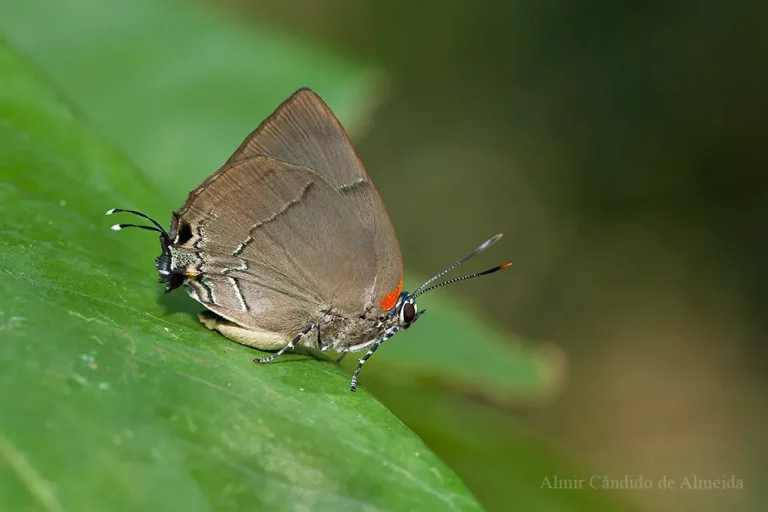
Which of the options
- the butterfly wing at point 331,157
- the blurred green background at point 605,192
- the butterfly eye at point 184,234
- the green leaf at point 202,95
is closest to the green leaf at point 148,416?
the butterfly eye at point 184,234

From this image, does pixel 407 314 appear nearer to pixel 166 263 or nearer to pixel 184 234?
pixel 184 234

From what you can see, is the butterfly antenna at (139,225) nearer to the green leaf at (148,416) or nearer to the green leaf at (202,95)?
the green leaf at (148,416)

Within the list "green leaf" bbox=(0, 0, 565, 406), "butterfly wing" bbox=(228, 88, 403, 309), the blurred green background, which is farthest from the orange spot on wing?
the blurred green background

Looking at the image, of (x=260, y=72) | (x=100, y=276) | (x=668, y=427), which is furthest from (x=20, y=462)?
(x=668, y=427)

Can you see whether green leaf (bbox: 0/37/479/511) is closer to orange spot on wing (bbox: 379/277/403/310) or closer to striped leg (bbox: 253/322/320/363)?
striped leg (bbox: 253/322/320/363)

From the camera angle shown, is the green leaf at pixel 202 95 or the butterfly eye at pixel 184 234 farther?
the green leaf at pixel 202 95

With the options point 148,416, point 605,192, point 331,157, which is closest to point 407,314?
point 331,157
